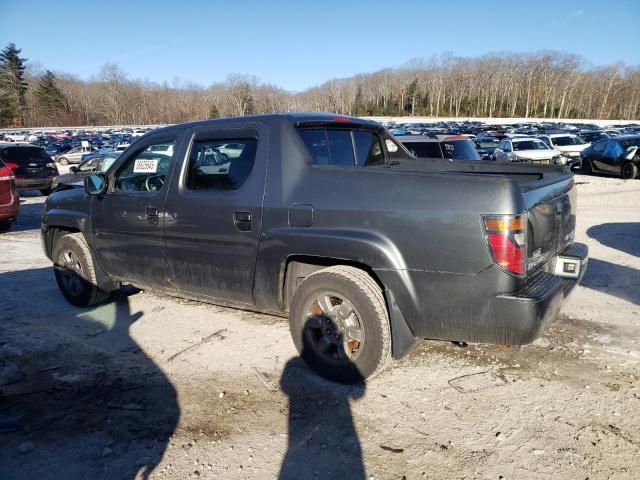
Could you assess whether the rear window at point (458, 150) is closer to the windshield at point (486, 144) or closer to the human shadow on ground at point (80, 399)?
the human shadow on ground at point (80, 399)

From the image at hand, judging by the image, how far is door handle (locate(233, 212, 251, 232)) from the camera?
358 cm

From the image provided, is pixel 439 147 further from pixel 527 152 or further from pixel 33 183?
pixel 33 183

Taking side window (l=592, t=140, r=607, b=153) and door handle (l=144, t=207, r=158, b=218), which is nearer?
door handle (l=144, t=207, r=158, b=218)

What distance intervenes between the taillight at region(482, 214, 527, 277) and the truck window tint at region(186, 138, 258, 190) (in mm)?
1824

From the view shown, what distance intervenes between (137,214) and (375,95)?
460 feet

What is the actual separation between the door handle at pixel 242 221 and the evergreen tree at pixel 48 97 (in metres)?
126

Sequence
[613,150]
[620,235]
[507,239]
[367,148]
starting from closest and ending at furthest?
[507,239] → [367,148] → [620,235] → [613,150]

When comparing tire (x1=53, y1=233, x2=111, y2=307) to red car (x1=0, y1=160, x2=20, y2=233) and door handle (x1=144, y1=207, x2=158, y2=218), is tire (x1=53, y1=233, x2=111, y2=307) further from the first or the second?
red car (x1=0, y1=160, x2=20, y2=233)

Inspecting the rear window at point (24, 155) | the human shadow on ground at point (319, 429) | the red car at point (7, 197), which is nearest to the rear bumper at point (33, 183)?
the rear window at point (24, 155)

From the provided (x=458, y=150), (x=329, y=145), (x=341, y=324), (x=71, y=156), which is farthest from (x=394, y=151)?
(x=71, y=156)

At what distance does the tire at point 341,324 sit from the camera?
10.4 feet

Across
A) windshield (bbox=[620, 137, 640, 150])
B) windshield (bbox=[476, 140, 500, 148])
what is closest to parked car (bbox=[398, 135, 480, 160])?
windshield (bbox=[620, 137, 640, 150])

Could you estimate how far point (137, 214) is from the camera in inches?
171

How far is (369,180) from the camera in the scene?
311 cm
